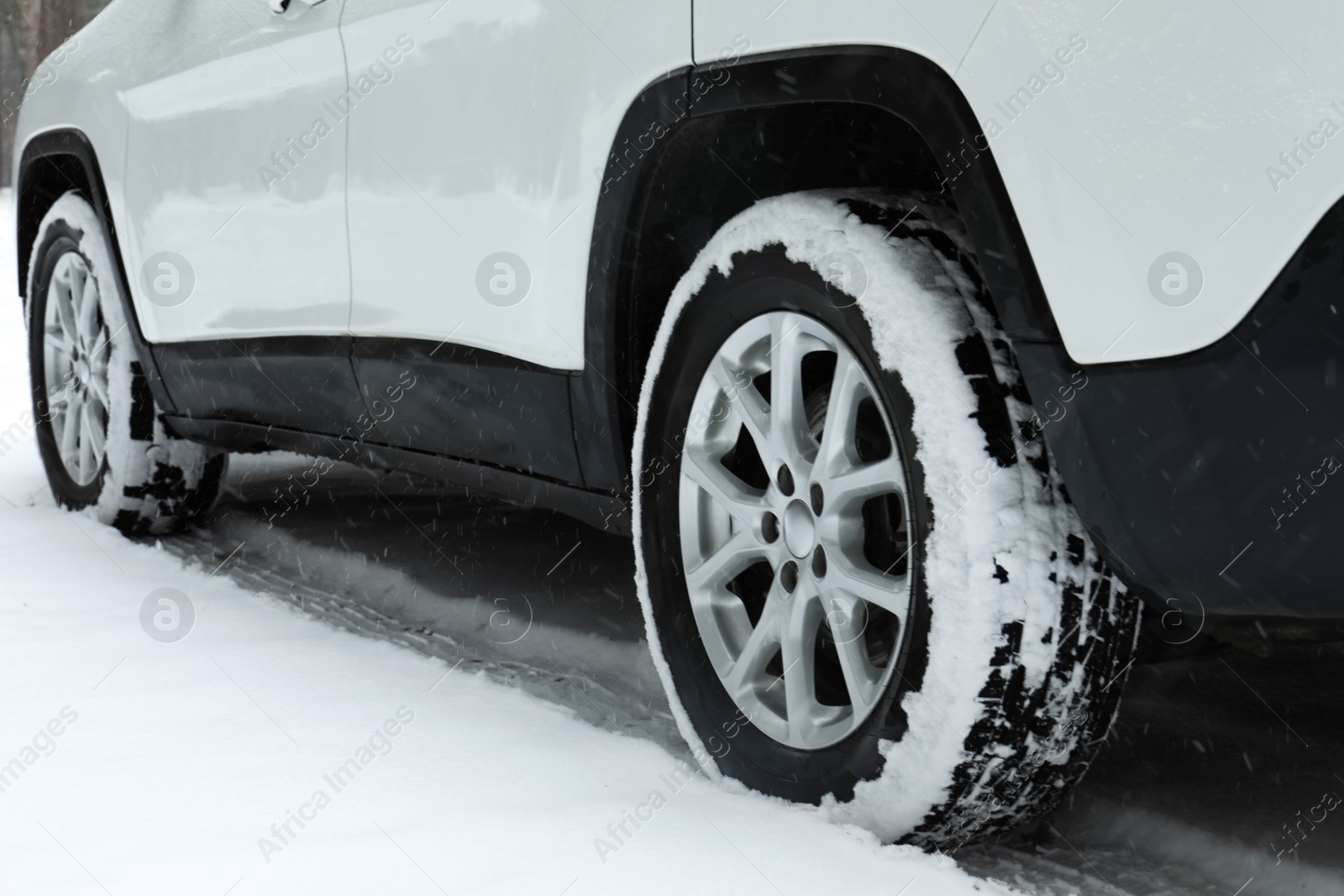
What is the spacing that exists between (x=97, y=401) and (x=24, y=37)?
1556 cm

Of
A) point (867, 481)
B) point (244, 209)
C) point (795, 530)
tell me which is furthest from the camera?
point (244, 209)

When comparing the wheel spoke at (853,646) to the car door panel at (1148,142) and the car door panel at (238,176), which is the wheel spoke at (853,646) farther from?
the car door panel at (238,176)

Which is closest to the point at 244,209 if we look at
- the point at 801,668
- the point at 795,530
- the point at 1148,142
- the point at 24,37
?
the point at 795,530

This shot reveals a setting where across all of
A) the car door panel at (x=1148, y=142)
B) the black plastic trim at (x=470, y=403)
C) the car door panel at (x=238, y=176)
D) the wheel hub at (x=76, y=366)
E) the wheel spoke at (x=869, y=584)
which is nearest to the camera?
the car door panel at (x=1148, y=142)

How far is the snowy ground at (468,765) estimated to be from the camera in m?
1.73

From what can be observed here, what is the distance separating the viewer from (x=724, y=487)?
6.43 ft

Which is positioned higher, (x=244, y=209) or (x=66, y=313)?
(x=244, y=209)

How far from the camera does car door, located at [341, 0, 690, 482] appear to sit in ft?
6.86

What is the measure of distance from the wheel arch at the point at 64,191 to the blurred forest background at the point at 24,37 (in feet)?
39.9

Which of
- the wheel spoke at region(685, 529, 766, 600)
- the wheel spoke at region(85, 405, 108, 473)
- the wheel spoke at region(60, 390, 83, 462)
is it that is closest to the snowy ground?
the wheel spoke at region(685, 529, 766, 600)

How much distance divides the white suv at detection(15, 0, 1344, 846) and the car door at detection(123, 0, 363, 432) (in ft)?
0.06

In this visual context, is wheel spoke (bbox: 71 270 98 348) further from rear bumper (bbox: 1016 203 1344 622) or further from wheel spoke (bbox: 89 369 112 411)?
rear bumper (bbox: 1016 203 1344 622)

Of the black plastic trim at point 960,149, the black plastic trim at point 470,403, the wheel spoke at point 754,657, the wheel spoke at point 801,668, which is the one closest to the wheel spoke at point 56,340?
the black plastic trim at point 470,403

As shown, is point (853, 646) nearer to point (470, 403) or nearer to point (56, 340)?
point (470, 403)
